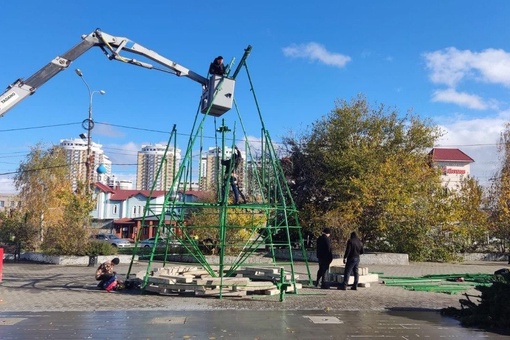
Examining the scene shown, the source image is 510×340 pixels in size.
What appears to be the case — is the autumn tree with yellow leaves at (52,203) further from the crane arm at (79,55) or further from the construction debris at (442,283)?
the construction debris at (442,283)

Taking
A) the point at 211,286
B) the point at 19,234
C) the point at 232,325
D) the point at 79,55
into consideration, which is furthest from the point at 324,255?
the point at 19,234

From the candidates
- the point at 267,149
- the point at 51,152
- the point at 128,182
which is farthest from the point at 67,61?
the point at 128,182

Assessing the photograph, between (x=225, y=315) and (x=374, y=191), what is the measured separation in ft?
57.4

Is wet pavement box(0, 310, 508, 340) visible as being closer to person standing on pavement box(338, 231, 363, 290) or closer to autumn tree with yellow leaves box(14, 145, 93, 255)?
person standing on pavement box(338, 231, 363, 290)

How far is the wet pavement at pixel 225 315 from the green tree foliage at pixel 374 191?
38.0 feet

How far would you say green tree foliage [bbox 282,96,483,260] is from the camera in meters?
25.4

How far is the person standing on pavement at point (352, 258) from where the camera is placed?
1385 centimetres

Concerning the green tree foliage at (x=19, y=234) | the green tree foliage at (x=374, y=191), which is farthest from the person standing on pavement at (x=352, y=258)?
the green tree foliage at (x=19, y=234)

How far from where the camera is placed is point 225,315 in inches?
385

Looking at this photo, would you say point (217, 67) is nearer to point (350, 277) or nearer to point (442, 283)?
point (350, 277)

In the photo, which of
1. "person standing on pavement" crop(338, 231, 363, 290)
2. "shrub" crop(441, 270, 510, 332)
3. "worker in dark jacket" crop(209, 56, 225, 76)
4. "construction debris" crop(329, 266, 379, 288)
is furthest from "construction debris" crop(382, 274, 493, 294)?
"worker in dark jacket" crop(209, 56, 225, 76)

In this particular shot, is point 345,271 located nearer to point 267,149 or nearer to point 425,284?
point 425,284

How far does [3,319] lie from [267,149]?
25.6 ft

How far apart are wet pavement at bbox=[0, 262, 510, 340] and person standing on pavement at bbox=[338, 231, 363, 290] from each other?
51cm
